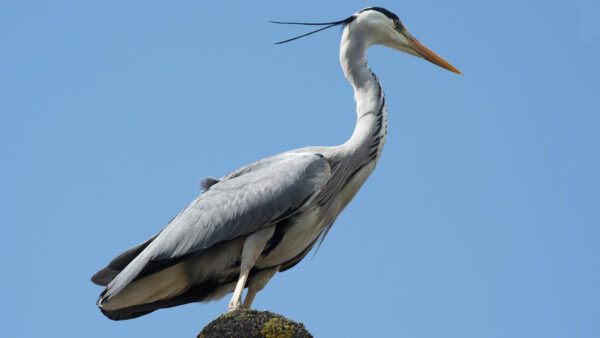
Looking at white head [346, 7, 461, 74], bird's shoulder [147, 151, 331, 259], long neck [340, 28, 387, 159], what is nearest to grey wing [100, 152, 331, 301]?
bird's shoulder [147, 151, 331, 259]

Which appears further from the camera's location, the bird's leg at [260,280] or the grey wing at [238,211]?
the bird's leg at [260,280]

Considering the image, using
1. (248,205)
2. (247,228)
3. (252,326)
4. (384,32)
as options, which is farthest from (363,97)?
(252,326)

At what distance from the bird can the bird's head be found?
0.66 meters

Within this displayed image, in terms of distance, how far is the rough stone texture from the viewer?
4695 mm

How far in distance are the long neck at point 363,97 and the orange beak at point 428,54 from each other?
0.67 m

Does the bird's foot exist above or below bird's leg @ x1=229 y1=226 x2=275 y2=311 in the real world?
below

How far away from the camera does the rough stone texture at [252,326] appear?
470 cm

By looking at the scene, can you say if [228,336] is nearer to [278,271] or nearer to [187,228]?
[187,228]

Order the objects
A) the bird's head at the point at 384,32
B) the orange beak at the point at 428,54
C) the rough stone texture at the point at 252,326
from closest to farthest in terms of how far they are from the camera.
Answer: the rough stone texture at the point at 252,326 → the bird's head at the point at 384,32 → the orange beak at the point at 428,54

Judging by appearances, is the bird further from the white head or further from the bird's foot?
the white head

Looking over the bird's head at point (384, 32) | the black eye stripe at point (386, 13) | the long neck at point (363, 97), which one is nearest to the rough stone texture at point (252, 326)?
the long neck at point (363, 97)

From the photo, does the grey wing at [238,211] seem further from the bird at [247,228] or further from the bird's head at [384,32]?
the bird's head at [384,32]

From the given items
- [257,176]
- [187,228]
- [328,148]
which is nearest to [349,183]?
[328,148]

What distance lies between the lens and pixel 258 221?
6070 millimetres
